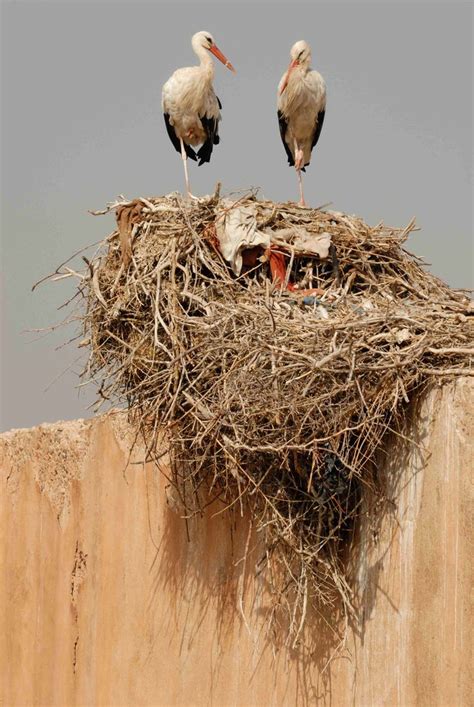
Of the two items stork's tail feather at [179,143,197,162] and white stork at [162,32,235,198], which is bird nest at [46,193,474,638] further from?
stork's tail feather at [179,143,197,162]

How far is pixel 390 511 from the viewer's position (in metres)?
5.51

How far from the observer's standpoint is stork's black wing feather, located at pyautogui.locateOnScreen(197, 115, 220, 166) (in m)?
9.55

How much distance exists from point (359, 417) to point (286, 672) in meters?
1.39

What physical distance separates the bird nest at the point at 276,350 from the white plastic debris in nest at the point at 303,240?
1 cm

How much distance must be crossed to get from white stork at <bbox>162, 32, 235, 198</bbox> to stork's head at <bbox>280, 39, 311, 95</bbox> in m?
0.56

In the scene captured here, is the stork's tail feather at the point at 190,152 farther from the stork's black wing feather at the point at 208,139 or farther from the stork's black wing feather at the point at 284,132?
the stork's black wing feather at the point at 284,132

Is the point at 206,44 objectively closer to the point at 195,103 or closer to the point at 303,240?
the point at 195,103

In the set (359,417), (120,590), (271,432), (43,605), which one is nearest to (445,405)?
(359,417)

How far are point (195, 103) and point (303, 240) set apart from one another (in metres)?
2.94

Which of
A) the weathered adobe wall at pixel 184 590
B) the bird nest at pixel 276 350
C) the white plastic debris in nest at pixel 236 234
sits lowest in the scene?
the weathered adobe wall at pixel 184 590

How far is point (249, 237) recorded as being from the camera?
261 inches

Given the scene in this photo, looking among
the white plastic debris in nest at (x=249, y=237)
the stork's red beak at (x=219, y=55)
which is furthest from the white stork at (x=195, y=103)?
the white plastic debris in nest at (x=249, y=237)

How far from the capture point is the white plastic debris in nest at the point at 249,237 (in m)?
6.59

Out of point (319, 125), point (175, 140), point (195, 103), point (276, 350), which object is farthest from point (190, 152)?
point (276, 350)
